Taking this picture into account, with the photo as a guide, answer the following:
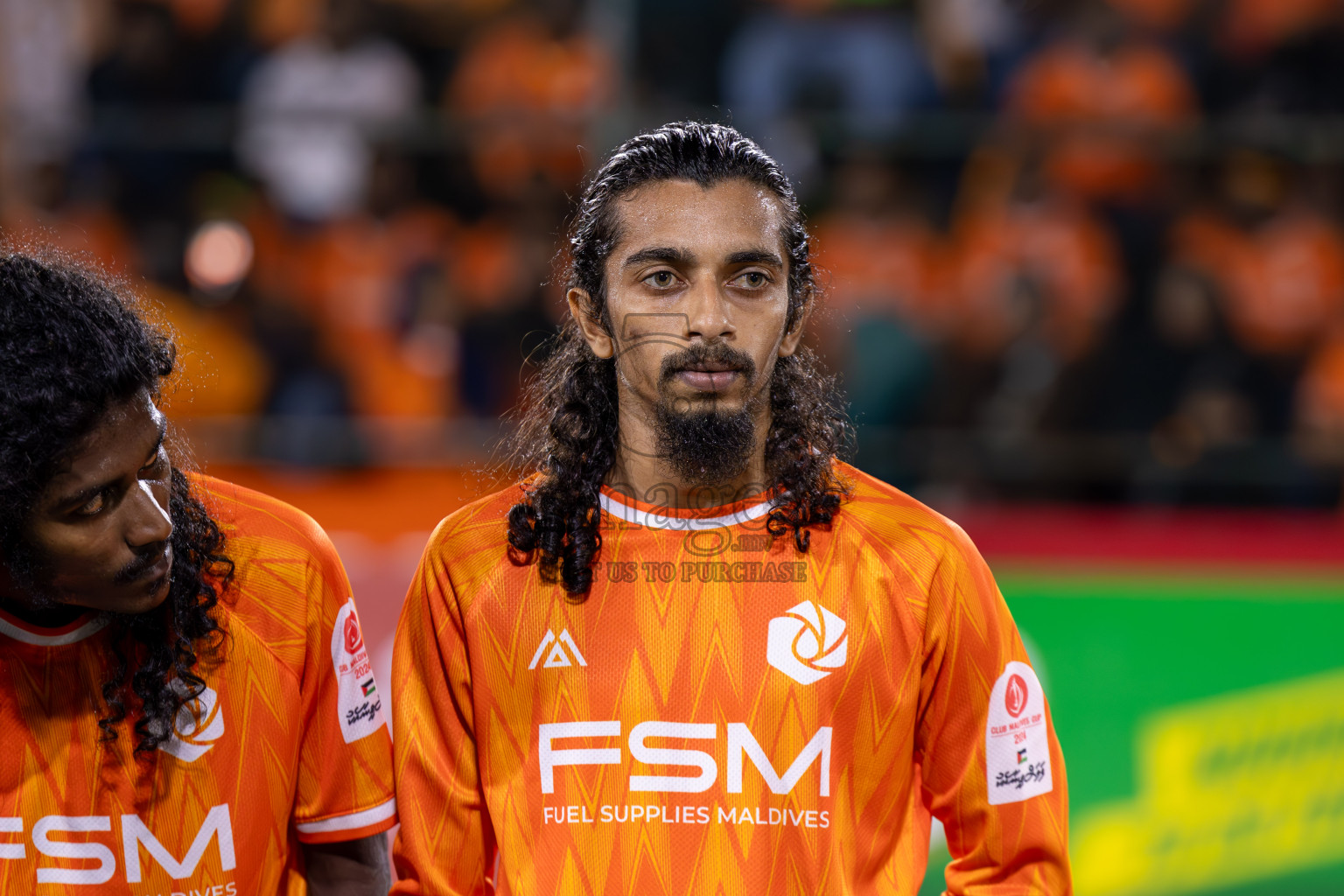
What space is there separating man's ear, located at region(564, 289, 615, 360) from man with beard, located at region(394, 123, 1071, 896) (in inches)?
0.7

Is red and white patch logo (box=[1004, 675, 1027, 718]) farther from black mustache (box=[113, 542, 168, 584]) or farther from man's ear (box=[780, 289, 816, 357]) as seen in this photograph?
black mustache (box=[113, 542, 168, 584])

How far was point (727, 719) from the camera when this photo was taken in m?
2.31

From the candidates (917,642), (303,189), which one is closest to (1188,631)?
(917,642)

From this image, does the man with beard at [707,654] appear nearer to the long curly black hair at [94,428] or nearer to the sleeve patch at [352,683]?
the sleeve patch at [352,683]

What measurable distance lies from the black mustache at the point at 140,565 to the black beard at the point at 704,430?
2.62ft

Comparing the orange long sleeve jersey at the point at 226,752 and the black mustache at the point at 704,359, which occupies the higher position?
the black mustache at the point at 704,359

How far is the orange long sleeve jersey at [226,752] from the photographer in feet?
7.54

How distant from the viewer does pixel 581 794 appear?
232 cm

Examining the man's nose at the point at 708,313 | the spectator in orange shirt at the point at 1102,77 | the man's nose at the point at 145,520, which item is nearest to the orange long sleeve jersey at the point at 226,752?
the man's nose at the point at 145,520

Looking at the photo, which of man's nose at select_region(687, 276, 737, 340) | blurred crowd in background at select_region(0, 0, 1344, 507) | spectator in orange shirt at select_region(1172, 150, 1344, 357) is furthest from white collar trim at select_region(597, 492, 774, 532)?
spectator in orange shirt at select_region(1172, 150, 1344, 357)

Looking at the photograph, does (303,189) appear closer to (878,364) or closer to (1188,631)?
(878,364)

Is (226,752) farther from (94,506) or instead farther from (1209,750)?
(1209,750)

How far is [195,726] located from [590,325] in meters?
0.92

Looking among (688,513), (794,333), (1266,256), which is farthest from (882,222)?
(688,513)
